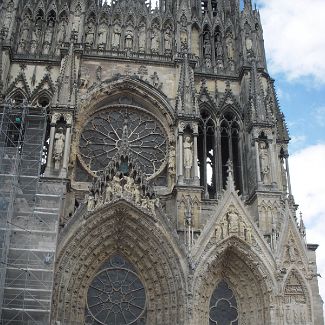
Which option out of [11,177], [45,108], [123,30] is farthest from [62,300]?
[123,30]

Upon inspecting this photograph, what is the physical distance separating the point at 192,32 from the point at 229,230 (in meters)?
8.56

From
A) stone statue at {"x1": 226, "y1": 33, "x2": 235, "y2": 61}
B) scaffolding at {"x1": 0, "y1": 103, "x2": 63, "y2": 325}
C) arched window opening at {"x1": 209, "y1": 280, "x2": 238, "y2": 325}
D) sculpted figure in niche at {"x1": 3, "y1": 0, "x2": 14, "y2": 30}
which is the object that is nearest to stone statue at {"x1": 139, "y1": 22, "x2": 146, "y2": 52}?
stone statue at {"x1": 226, "y1": 33, "x2": 235, "y2": 61}

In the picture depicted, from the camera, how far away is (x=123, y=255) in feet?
55.7

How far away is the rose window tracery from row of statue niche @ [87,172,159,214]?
1.64 metres

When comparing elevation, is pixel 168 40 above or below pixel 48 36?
above

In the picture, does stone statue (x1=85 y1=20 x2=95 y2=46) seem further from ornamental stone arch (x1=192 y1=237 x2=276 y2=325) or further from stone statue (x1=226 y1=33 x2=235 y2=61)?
ornamental stone arch (x1=192 y1=237 x2=276 y2=325)

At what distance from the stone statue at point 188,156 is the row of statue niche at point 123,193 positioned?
1.53 metres

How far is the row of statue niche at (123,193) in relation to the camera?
648 inches

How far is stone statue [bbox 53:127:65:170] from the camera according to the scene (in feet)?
55.9

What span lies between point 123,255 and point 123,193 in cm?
196

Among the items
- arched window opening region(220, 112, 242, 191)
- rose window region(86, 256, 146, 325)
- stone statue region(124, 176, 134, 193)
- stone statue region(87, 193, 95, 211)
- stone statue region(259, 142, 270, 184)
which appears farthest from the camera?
arched window opening region(220, 112, 242, 191)

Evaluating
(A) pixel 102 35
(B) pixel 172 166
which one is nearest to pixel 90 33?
(A) pixel 102 35

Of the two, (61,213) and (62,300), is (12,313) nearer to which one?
(62,300)

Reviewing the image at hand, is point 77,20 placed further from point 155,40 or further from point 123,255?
point 123,255
